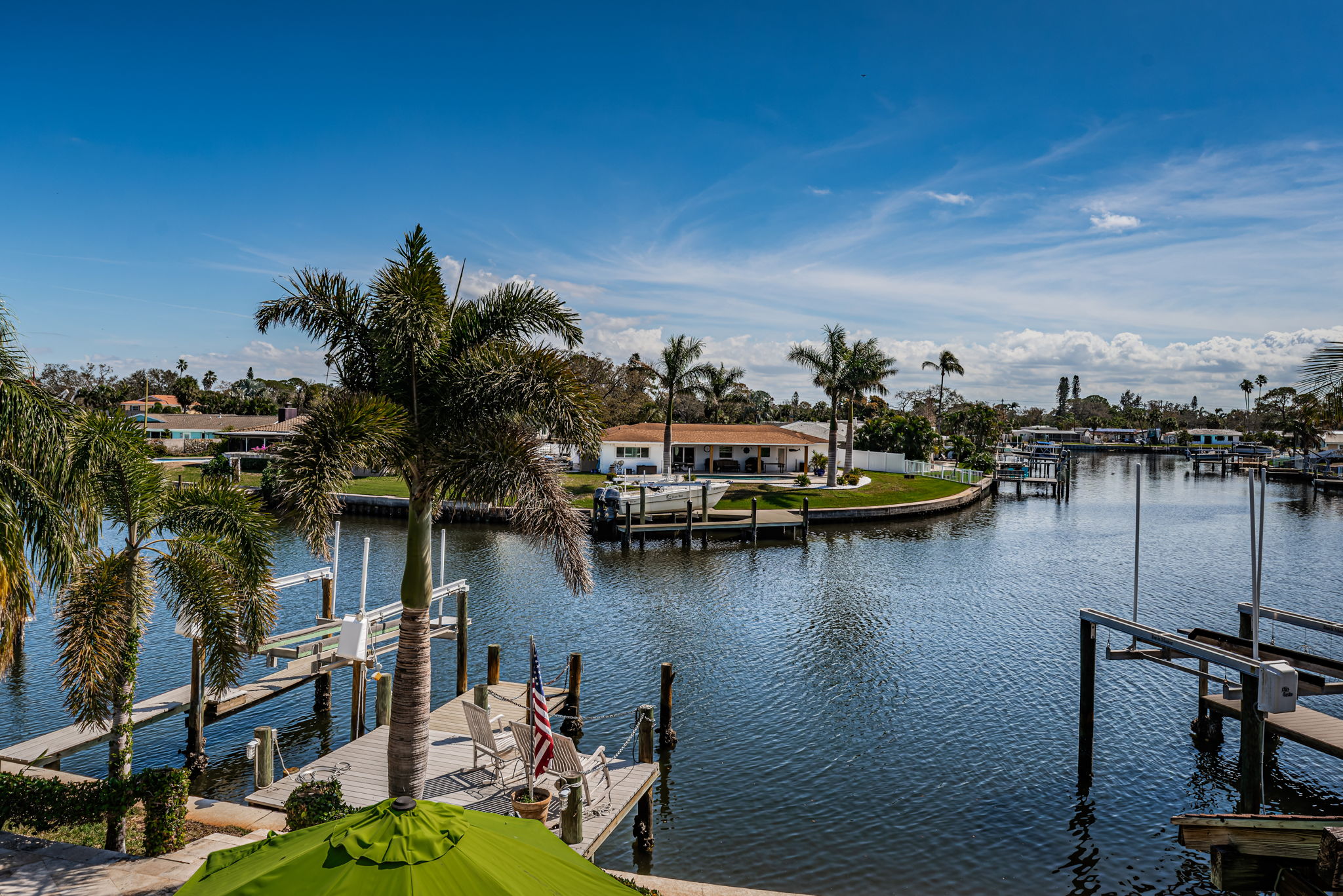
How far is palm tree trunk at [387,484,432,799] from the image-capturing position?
9.97 m

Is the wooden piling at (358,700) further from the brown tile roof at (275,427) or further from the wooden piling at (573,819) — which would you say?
the brown tile roof at (275,427)

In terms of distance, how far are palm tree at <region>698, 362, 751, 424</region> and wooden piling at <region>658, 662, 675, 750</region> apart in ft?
128

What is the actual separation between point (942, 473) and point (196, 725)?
57.7 metres

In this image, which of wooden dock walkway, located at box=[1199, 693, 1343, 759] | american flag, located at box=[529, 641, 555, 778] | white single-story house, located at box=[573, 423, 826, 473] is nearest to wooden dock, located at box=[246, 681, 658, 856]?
american flag, located at box=[529, 641, 555, 778]

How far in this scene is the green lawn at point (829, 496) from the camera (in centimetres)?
4628

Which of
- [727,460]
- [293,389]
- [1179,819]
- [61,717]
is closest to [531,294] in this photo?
[1179,819]

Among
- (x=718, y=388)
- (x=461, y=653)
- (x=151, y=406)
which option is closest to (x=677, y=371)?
(x=718, y=388)

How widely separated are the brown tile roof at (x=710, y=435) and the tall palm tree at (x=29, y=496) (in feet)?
154

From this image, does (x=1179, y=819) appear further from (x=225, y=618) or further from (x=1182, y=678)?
(x=1182, y=678)

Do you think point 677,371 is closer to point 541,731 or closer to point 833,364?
point 833,364

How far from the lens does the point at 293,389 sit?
347 ft

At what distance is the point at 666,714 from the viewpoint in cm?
1501

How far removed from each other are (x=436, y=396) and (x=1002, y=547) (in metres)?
34.3

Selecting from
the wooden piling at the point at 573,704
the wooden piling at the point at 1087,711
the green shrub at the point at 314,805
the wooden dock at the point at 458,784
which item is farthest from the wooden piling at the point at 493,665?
the wooden piling at the point at 1087,711
